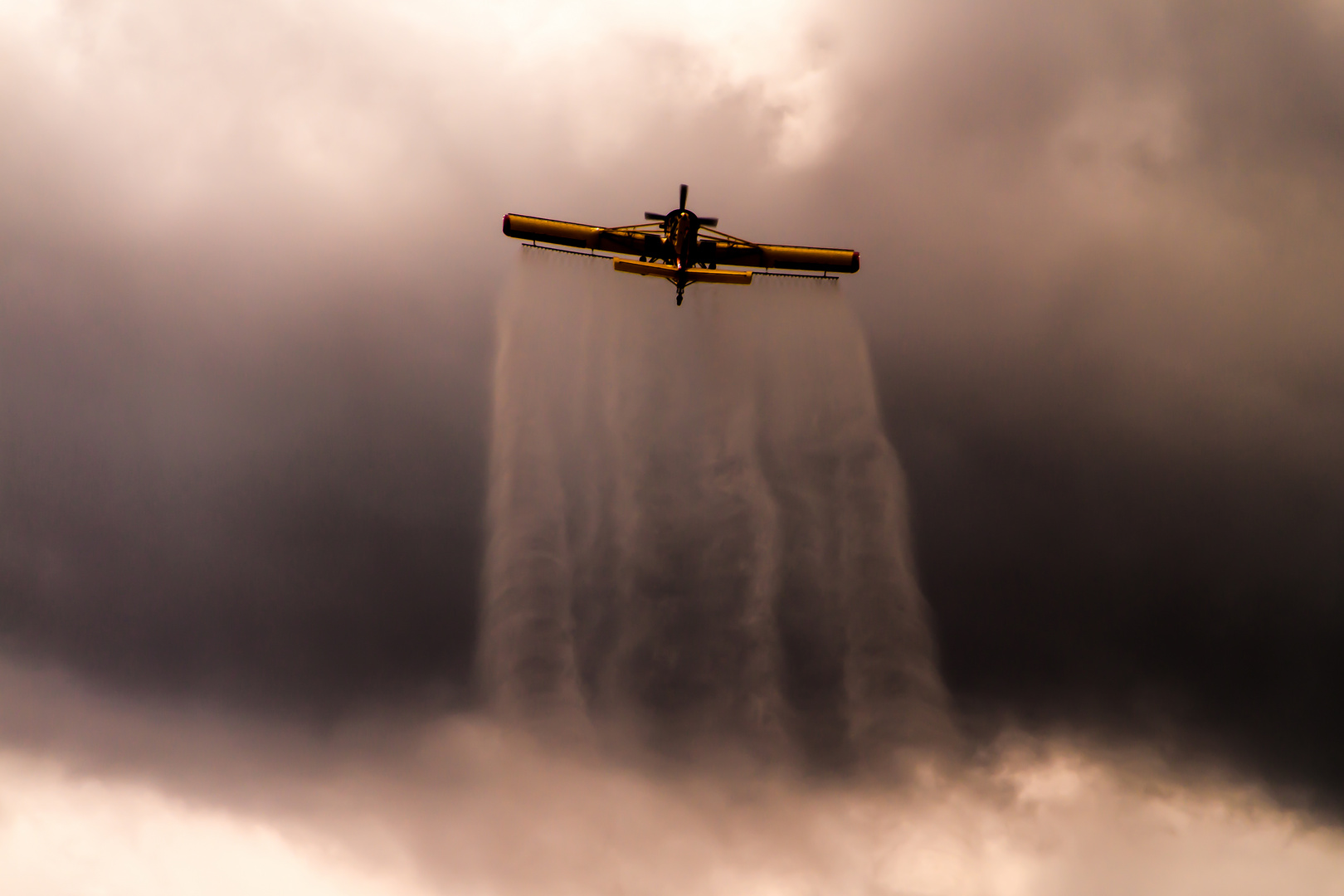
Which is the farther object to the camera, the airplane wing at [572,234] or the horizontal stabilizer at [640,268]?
the airplane wing at [572,234]

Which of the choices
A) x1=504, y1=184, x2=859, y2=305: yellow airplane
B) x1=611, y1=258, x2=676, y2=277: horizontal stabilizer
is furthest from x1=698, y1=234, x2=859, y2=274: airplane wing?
x1=611, y1=258, x2=676, y2=277: horizontal stabilizer

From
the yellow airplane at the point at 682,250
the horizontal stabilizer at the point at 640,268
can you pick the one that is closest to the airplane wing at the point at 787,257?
the yellow airplane at the point at 682,250

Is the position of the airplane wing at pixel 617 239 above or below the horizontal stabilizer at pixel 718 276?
above

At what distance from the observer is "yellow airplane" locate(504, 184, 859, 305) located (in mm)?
44688

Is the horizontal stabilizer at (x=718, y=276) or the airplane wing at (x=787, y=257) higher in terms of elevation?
the airplane wing at (x=787, y=257)

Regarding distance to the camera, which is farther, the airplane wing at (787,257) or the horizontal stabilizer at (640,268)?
the airplane wing at (787,257)

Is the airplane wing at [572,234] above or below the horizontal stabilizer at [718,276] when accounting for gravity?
above

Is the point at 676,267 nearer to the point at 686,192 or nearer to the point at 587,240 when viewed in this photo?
the point at 686,192

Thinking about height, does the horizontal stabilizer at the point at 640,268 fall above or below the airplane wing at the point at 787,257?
below

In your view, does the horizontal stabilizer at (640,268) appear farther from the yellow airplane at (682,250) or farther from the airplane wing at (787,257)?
the airplane wing at (787,257)

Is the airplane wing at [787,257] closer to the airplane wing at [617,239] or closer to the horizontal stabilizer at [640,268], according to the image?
the airplane wing at [617,239]

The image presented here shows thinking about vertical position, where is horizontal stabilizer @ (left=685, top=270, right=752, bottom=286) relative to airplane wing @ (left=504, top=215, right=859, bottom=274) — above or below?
below

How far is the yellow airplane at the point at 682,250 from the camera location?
1759 inches

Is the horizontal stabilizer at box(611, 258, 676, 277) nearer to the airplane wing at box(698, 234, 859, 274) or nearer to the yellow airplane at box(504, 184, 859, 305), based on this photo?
the yellow airplane at box(504, 184, 859, 305)
